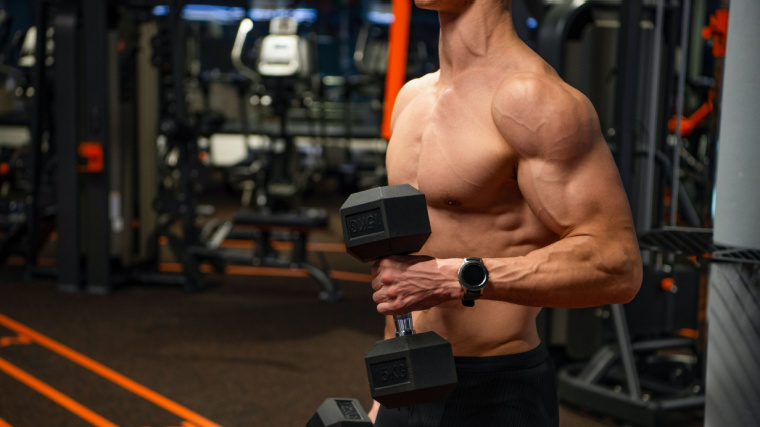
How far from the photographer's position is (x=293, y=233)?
504cm

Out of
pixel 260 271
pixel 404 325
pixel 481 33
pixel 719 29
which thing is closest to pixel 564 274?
pixel 404 325

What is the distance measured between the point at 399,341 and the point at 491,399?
0.77ft

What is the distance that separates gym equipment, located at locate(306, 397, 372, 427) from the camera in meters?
1.14

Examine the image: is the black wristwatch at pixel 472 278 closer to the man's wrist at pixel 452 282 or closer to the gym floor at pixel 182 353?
the man's wrist at pixel 452 282

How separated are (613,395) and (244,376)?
5.39 feet

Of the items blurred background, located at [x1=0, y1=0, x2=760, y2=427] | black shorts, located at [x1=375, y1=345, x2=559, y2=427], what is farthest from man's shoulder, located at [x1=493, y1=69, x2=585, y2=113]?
black shorts, located at [x1=375, y1=345, x2=559, y2=427]

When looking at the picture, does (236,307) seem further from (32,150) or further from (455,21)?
(455,21)

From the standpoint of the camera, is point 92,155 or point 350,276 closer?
point 92,155

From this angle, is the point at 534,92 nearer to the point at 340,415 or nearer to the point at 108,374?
the point at 340,415

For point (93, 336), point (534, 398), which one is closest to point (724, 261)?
point (534, 398)

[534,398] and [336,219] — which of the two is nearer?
[534,398]

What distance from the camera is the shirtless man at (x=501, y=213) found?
97 centimetres

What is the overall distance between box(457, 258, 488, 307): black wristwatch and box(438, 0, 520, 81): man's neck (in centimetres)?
33

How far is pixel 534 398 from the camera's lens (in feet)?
3.73
